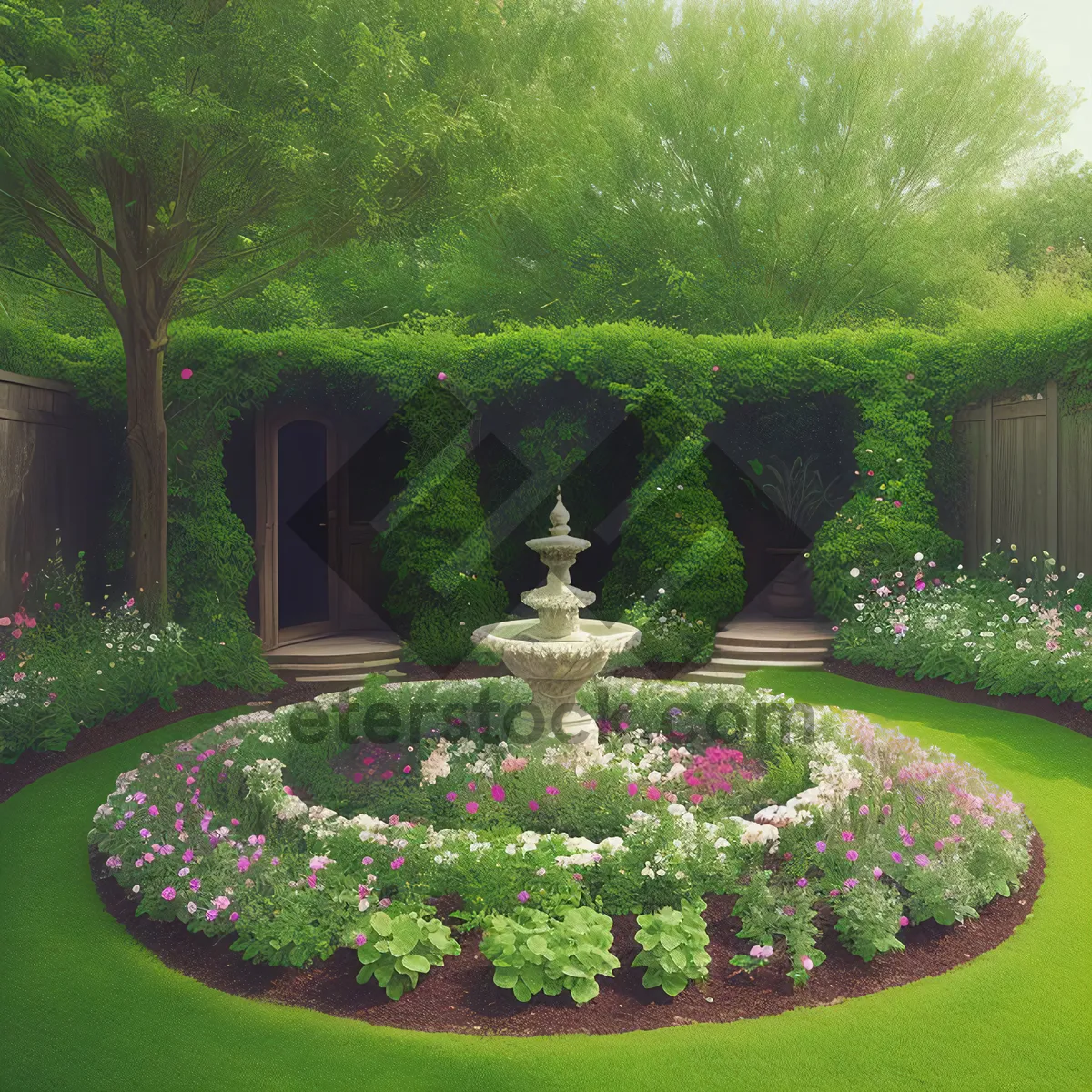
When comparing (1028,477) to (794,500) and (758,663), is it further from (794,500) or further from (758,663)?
(758,663)

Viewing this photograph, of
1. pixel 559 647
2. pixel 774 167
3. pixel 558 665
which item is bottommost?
pixel 558 665

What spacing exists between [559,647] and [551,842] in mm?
1644

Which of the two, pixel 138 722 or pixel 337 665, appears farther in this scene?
pixel 337 665

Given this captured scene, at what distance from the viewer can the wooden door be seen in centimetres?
1162

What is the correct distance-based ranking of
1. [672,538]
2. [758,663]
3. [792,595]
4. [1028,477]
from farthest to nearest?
[792,595] → [672,538] → [1028,477] → [758,663]

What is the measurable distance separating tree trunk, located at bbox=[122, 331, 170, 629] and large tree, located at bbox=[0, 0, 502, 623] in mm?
17

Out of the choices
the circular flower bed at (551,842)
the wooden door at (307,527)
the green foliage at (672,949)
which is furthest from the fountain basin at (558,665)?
the wooden door at (307,527)

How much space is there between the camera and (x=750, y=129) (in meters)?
17.8

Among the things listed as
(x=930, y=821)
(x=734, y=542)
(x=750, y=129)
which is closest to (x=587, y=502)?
(x=734, y=542)

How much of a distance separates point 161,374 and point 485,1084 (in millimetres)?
8505

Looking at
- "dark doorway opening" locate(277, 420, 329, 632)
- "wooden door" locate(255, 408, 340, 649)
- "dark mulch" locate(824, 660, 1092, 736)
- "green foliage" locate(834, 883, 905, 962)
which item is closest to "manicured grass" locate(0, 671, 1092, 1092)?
"green foliage" locate(834, 883, 905, 962)

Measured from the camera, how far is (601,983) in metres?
4.00

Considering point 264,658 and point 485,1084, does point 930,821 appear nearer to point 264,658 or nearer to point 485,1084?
point 485,1084

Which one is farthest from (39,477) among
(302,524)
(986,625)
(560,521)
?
(986,625)
